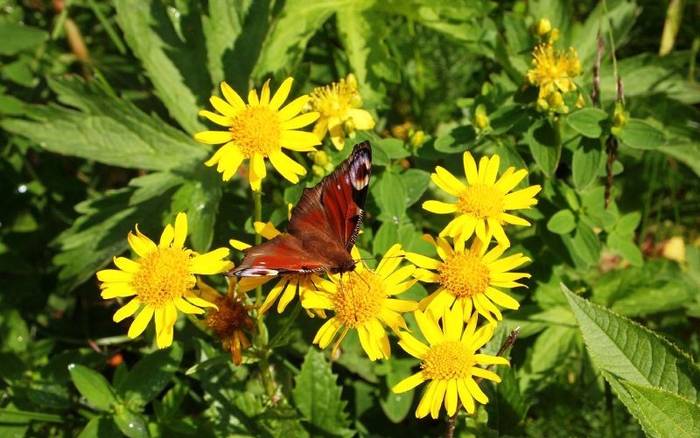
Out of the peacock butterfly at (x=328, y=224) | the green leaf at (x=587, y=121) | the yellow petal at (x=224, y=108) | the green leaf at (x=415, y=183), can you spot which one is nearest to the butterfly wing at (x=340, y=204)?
the peacock butterfly at (x=328, y=224)

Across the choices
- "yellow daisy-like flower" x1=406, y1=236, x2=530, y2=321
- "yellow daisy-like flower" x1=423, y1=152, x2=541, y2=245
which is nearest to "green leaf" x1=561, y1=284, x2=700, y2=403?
"yellow daisy-like flower" x1=406, y1=236, x2=530, y2=321

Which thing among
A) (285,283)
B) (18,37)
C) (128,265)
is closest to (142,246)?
(128,265)

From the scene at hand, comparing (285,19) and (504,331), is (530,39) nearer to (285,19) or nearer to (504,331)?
(285,19)

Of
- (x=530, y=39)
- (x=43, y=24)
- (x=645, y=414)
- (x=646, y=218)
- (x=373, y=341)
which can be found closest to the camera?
(x=645, y=414)

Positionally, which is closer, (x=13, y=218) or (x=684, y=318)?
(x=684, y=318)

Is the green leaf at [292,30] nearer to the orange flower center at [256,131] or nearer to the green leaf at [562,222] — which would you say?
the orange flower center at [256,131]

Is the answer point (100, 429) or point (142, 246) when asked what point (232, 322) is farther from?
point (100, 429)

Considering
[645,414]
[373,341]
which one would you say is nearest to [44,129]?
[373,341]
